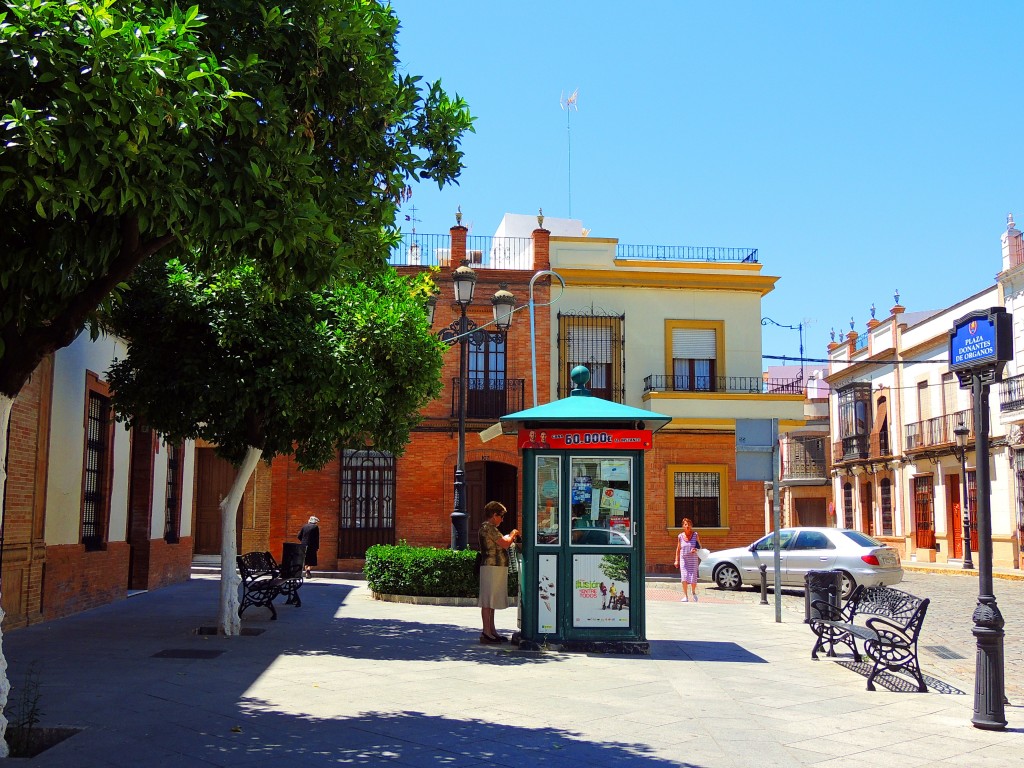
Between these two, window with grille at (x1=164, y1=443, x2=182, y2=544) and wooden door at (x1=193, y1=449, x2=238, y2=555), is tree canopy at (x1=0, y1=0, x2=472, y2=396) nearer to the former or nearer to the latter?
window with grille at (x1=164, y1=443, x2=182, y2=544)

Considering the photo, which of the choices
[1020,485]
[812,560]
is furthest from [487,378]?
[1020,485]

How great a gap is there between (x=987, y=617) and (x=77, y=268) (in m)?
7.05

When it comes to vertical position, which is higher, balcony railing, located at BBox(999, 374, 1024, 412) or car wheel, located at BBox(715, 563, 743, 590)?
balcony railing, located at BBox(999, 374, 1024, 412)

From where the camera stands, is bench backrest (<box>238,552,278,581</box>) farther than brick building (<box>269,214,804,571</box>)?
No

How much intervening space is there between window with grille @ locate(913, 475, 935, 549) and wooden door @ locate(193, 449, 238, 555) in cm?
2634

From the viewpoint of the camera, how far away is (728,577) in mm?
21219

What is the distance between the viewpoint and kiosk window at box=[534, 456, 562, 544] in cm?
1085

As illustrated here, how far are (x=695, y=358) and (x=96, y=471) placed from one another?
18593 mm

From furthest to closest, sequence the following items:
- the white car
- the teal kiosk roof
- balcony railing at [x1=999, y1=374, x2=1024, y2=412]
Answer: balcony railing at [x1=999, y1=374, x2=1024, y2=412] → the white car → the teal kiosk roof

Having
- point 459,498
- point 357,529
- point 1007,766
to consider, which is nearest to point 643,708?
point 1007,766

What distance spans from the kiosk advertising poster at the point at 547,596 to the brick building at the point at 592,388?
1569 cm

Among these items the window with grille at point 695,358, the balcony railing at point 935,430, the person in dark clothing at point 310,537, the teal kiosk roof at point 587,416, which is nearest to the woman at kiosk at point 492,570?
the teal kiosk roof at point 587,416

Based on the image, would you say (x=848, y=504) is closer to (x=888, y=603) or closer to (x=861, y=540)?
(x=861, y=540)

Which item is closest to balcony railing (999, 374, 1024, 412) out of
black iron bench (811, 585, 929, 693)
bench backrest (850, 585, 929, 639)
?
black iron bench (811, 585, 929, 693)
